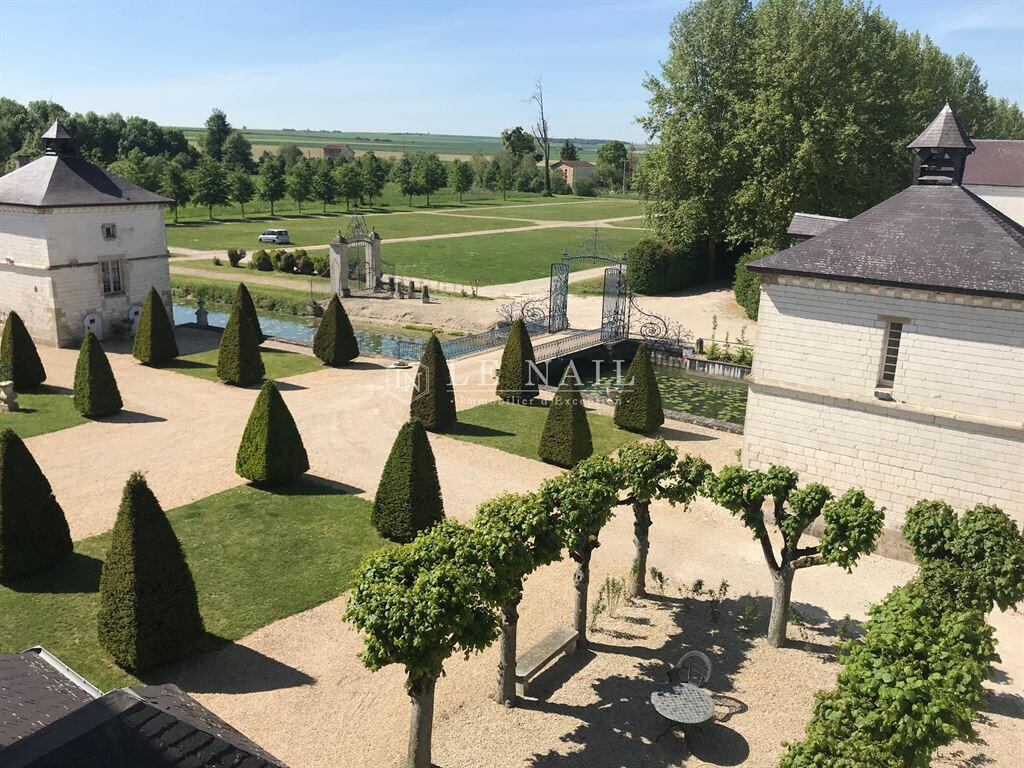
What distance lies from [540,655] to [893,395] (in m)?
8.86

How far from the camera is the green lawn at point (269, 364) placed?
84.6 feet

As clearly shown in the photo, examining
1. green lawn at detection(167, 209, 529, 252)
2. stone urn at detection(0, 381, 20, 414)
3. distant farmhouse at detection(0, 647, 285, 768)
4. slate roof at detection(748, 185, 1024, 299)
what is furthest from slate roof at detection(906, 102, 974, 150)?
green lawn at detection(167, 209, 529, 252)

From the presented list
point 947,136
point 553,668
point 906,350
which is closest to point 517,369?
point 906,350

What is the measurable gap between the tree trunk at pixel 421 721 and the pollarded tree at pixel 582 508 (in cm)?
306

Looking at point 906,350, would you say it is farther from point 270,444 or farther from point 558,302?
point 558,302

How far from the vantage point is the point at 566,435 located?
1867 centimetres

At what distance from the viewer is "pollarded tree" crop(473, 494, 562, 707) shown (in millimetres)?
9664

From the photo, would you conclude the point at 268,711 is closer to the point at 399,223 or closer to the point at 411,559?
the point at 411,559

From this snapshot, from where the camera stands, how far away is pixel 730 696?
1044 centimetres

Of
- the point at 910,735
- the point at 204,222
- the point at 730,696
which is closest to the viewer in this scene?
the point at 910,735

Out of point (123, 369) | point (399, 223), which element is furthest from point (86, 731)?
point (399, 223)

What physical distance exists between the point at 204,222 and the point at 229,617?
64.6 metres

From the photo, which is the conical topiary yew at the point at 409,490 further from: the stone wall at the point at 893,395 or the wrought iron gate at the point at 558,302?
the wrought iron gate at the point at 558,302

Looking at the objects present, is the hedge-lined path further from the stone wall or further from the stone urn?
the stone urn
